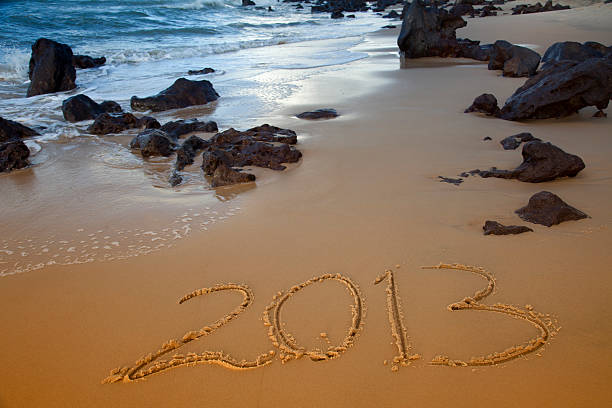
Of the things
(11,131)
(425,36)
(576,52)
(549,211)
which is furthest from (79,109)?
(425,36)

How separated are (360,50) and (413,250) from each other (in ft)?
36.1

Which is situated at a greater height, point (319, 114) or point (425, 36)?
point (425, 36)

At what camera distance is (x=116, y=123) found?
216 inches

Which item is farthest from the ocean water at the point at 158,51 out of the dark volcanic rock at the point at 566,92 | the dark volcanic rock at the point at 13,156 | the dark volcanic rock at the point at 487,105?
the dark volcanic rock at the point at 566,92

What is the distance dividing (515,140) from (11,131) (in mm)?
5739

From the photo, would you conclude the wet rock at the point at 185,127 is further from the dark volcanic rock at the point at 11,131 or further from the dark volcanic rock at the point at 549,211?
the dark volcanic rock at the point at 549,211

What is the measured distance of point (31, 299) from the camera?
222 centimetres

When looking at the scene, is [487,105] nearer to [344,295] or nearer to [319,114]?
[319,114]

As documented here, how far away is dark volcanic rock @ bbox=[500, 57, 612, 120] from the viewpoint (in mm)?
4566

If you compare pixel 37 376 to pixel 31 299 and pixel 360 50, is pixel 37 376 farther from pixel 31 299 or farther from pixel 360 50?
pixel 360 50

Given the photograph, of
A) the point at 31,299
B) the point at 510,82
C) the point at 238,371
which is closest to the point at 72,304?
the point at 31,299

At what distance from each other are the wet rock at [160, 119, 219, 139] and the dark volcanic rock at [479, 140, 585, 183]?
359 cm

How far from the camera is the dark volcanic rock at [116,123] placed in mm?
5434

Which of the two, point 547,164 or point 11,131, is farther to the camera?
point 11,131
